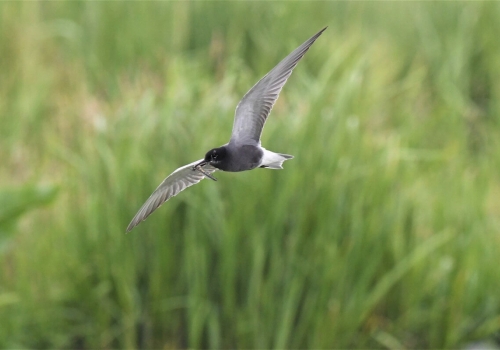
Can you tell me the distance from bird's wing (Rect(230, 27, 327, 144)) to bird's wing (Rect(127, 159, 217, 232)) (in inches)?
2.6

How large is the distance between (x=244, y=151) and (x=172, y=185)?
0.16m

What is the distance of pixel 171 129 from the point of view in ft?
9.89

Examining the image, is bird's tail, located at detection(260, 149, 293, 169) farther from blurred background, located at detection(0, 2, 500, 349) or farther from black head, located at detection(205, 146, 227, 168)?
blurred background, located at detection(0, 2, 500, 349)

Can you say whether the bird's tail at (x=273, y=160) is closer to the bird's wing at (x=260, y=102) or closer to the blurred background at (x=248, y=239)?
the bird's wing at (x=260, y=102)

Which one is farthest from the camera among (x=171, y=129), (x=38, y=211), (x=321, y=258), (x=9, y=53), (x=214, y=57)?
(x=9, y=53)

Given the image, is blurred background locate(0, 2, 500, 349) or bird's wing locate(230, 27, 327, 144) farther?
blurred background locate(0, 2, 500, 349)

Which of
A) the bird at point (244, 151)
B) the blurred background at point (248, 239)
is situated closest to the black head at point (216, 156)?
the bird at point (244, 151)

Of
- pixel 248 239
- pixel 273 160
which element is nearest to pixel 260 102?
pixel 273 160

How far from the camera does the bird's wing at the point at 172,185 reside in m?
1.02

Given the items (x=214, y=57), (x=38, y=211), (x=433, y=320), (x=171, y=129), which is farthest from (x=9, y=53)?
(x=433, y=320)

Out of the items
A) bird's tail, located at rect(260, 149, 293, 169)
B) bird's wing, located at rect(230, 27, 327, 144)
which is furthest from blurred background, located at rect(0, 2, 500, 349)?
bird's tail, located at rect(260, 149, 293, 169)

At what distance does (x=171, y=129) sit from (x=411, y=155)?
920 millimetres

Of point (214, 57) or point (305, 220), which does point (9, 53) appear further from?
point (305, 220)

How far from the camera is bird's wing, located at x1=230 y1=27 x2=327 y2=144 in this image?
104 cm
